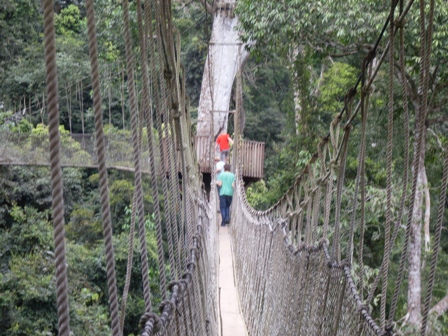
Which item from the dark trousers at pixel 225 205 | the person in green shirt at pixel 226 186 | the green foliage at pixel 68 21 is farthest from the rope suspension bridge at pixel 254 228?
the green foliage at pixel 68 21

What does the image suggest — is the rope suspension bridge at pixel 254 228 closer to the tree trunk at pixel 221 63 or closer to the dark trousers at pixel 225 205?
the dark trousers at pixel 225 205

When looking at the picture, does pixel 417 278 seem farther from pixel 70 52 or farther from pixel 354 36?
pixel 70 52

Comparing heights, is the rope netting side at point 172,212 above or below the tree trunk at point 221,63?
below

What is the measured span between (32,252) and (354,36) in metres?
4.53

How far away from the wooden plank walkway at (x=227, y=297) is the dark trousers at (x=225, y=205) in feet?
0.59

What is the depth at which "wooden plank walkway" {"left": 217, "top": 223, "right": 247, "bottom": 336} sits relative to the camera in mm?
4071

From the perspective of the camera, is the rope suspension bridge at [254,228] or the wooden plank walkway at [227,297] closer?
the rope suspension bridge at [254,228]

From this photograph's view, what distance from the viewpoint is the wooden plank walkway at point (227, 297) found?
407cm

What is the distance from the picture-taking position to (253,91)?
42.0 feet

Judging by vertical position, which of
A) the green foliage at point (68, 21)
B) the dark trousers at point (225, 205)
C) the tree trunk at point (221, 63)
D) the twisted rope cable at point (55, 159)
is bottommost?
the dark trousers at point (225, 205)

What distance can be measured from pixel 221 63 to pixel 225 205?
2.59 meters

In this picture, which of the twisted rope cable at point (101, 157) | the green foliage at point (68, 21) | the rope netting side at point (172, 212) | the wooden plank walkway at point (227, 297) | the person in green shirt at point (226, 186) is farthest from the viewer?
the green foliage at point (68, 21)

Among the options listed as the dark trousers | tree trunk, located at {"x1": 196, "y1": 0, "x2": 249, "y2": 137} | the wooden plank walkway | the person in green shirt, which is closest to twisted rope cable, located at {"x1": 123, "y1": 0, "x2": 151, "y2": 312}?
the wooden plank walkway

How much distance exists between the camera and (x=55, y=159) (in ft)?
2.28
